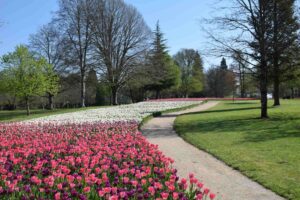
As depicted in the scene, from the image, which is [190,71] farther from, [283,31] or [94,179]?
[94,179]

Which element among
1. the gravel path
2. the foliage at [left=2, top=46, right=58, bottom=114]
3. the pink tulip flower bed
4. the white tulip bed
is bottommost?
the gravel path

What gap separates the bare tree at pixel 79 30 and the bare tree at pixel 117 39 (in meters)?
1.08

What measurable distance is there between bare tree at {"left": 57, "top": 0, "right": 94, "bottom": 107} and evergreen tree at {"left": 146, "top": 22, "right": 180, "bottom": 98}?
9.06 meters

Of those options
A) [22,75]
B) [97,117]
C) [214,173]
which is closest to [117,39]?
[22,75]

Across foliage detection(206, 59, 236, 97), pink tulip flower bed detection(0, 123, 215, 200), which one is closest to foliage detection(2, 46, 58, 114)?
pink tulip flower bed detection(0, 123, 215, 200)

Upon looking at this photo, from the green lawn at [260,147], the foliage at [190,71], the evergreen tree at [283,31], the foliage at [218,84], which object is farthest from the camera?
the foliage at [218,84]

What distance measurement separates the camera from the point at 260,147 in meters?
12.2

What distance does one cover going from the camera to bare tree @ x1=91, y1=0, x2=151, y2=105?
47156mm

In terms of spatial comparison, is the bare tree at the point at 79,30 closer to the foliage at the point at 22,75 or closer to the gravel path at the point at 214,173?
the foliage at the point at 22,75

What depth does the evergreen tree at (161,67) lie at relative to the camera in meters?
51.7

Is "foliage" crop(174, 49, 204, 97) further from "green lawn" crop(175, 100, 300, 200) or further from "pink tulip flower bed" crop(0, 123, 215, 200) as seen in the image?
"pink tulip flower bed" crop(0, 123, 215, 200)

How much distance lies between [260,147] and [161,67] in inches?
1677

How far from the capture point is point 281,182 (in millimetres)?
7727

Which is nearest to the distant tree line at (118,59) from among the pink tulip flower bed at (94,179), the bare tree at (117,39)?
the bare tree at (117,39)
